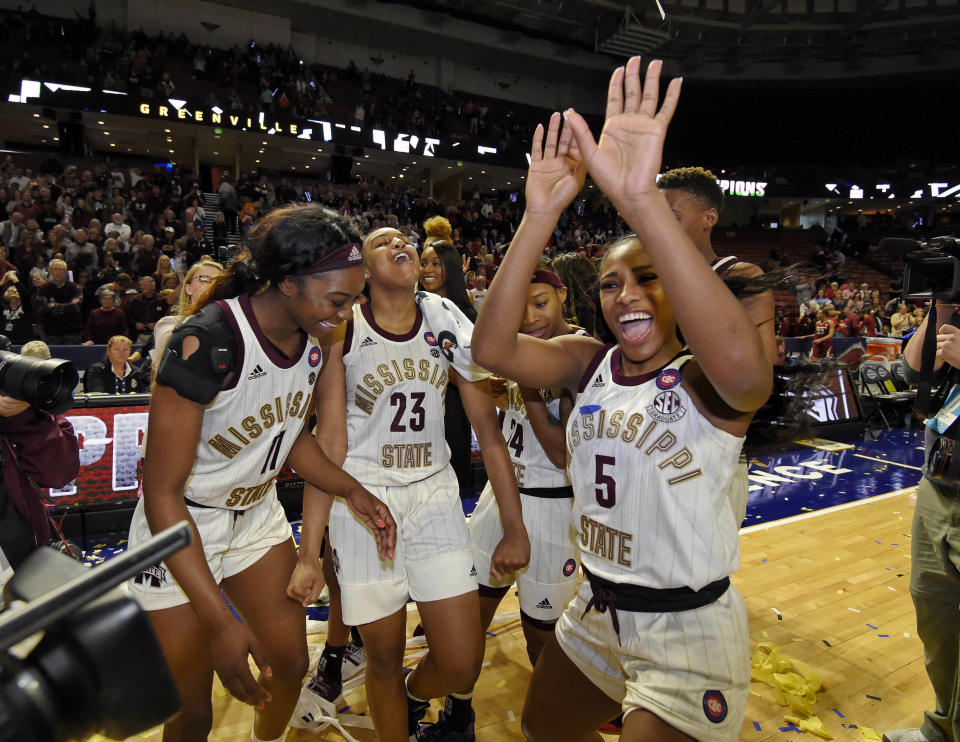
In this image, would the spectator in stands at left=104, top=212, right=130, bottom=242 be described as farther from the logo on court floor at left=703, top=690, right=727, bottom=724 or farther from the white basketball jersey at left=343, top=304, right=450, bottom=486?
the logo on court floor at left=703, top=690, right=727, bottom=724

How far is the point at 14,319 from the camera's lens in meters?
8.59

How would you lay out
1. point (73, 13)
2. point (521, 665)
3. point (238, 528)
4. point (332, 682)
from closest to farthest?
point (238, 528)
point (332, 682)
point (521, 665)
point (73, 13)

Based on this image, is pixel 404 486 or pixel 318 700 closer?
pixel 404 486

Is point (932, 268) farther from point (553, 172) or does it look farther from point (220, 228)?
point (220, 228)

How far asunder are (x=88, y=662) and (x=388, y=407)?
2.16 meters

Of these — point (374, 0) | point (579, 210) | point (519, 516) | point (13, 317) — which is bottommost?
point (519, 516)

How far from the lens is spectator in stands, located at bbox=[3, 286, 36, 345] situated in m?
8.56

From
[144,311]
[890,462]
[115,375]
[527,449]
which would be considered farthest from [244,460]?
[890,462]

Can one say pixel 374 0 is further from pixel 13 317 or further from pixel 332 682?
pixel 332 682

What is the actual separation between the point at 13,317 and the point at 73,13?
17811 millimetres

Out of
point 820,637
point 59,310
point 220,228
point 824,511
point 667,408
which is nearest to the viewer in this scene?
point 667,408

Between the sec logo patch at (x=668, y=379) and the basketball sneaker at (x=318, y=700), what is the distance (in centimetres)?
230

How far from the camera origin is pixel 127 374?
21.2 ft

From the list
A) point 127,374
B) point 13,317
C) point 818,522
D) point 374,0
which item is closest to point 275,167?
point 374,0
